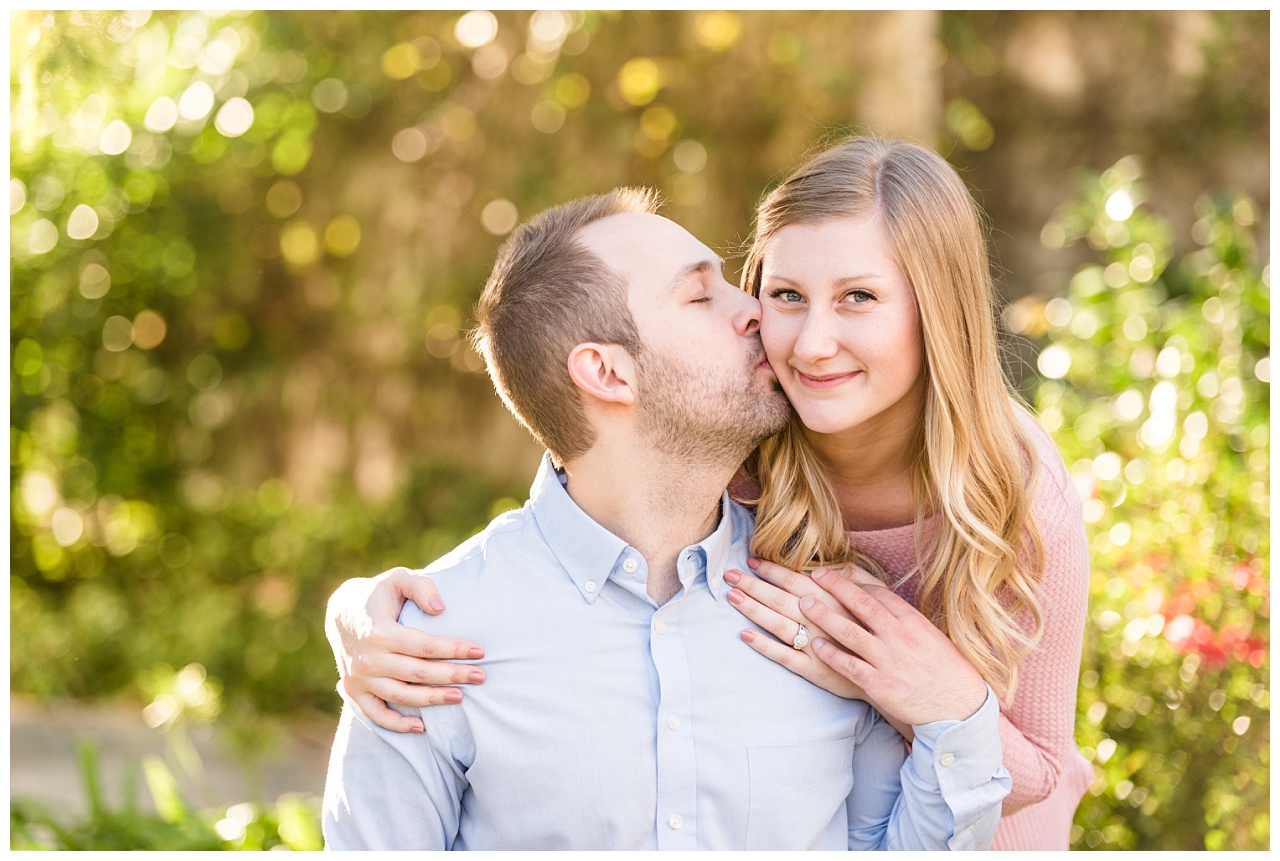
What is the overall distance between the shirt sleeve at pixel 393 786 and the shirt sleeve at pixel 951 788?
785mm

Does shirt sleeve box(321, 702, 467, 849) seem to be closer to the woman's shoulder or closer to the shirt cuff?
the shirt cuff

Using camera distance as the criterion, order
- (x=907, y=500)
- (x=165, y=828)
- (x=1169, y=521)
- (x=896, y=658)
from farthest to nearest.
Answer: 1. (x=165, y=828)
2. (x=1169, y=521)
3. (x=907, y=500)
4. (x=896, y=658)

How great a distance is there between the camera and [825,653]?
6.70 ft

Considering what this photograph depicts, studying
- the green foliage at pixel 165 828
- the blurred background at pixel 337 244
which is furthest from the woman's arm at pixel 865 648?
the blurred background at pixel 337 244

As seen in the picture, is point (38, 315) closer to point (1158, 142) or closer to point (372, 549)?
point (372, 549)

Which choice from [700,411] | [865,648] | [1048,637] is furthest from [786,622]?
[1048,637]

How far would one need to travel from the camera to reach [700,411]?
79.4 inches

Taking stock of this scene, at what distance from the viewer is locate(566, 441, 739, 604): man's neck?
6.83 ft

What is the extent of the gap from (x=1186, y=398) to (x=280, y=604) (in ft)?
14.9

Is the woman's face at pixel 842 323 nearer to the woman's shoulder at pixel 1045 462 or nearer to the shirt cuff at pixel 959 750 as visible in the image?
the woman's shoulder at pixel 1045 462

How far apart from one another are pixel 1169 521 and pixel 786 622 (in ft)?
5.54

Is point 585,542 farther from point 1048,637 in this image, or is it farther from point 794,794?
point 1048,637

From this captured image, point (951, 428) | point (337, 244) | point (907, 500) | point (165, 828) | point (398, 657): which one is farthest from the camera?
point (337, 244)

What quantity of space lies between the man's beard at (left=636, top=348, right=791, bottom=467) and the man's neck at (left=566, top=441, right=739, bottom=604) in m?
0.03
